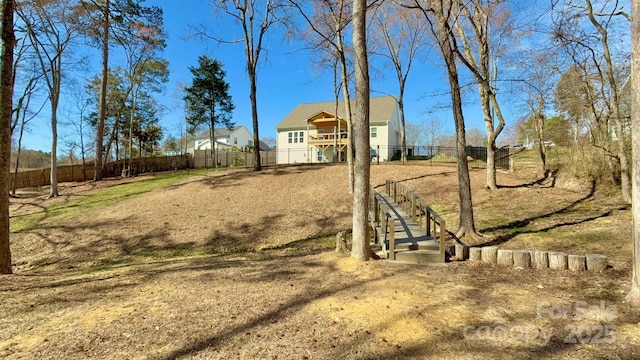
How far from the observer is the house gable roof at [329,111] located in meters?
31.5

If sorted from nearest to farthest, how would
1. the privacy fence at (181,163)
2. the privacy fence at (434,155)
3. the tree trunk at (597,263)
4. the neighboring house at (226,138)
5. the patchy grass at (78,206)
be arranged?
the tree trunk at (597,263) < the patchy grass at (78,206) < the privacy fence at (434,155) < the privacy fence at (181,163) < the neighboring house at (226,138)

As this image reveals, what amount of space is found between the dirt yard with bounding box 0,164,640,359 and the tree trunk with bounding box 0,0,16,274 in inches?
23.8

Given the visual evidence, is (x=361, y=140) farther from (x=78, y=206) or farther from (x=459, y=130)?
(x=78, y=206)

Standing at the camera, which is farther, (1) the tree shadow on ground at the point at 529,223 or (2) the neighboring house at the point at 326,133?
(2) the neighboring house at the point at 326,133

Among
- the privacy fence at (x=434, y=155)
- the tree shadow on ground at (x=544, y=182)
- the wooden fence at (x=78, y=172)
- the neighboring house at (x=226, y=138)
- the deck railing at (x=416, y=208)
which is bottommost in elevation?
the deck railing at (x=416, y=208)

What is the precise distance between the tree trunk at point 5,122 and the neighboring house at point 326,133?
23.7 meters

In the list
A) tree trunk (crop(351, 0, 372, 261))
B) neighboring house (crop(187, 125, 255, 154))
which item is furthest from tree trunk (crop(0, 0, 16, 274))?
neighboring house (crop(187, 125, 255, 154))

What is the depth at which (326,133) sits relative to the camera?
31922 millimetres

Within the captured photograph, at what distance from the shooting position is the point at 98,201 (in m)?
13.9

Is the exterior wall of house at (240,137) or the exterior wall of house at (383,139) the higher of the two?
the exterior wall of house at (240,137)

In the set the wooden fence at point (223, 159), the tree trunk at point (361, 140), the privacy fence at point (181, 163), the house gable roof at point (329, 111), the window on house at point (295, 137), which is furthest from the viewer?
the window on house at point (295, 137)

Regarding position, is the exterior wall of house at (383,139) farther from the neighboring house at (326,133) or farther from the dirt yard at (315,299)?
the dirt yard at (315,299)

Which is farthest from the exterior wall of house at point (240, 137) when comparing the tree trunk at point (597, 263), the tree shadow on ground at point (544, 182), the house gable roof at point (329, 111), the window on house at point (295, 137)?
the tree trunk at point (597, 263)

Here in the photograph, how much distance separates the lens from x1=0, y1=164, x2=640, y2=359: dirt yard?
2898mm
